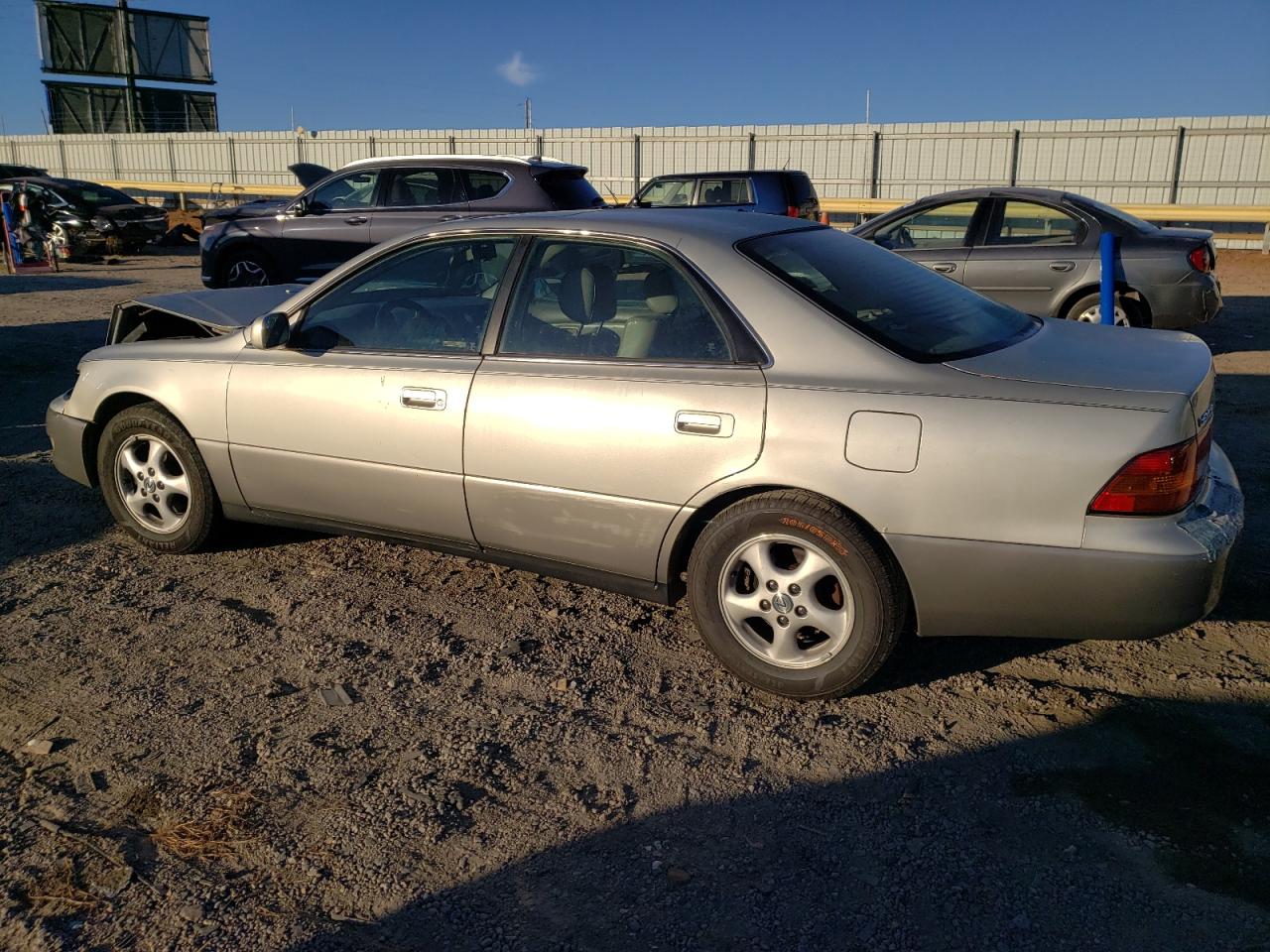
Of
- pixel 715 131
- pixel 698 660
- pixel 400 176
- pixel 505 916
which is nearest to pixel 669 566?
pixel 698 660

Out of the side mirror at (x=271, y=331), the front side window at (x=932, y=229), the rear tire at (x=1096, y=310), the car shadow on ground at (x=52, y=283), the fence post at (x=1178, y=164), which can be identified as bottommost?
the car shadow on ground at (x=52, y=283)

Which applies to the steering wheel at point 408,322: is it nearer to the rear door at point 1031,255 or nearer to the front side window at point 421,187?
the rear door at point 1031,255

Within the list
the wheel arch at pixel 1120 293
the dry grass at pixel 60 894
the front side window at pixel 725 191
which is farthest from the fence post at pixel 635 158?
the dry grass at pixel 60 894

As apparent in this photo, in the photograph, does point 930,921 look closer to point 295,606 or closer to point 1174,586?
point 1174,586

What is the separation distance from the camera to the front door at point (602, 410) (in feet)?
11.6

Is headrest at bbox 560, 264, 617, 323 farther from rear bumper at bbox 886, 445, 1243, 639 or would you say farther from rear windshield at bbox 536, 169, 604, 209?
rear windshield at bbox 536, 169, 604, 209

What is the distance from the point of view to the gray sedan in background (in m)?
9.16

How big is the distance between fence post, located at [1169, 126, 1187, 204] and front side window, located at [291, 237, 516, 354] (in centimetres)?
2389

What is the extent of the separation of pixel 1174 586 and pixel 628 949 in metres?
1.87

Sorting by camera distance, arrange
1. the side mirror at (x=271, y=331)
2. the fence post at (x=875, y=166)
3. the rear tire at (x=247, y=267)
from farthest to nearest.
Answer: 1. the fence post at (x=875, y=166)
2. the rear tire at (x=247, y=267)
3. the side mirror at (x=271, y=331)

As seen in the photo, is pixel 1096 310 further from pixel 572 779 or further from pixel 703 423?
pixel 572 779

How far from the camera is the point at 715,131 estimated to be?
1055 inches

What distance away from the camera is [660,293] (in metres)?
3.82

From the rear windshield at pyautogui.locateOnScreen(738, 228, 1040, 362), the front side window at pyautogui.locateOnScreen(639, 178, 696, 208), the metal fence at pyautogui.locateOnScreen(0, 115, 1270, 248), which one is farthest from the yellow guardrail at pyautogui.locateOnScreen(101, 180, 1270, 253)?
the rear windshield at pyautogui.locateOnScreen(738, 228, 1040, 362)
